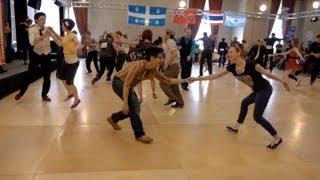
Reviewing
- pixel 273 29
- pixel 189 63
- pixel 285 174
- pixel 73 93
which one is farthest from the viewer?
pixel 273 29

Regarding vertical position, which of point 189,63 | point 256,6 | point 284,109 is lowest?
point 284,109

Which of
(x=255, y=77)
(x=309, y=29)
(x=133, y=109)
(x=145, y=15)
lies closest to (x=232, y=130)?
(x=255, y=77)

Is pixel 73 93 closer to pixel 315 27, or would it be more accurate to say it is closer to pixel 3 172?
pixel 3 172

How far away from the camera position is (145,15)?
1466cm

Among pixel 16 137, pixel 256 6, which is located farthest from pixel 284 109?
pixel 256 6

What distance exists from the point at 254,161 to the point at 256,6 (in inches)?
595

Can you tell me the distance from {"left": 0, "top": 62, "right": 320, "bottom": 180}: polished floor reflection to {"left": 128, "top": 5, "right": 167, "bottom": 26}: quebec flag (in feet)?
28.5

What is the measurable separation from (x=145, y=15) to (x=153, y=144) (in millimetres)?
11324

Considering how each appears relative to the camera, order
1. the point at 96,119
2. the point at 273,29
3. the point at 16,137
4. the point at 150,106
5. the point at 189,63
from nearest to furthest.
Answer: the point at 16,137, the point at 96,119, the point at 150,106, the point at 189,63, the point at 273,29

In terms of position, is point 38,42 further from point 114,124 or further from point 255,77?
point 255,77

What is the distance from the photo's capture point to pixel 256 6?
683 inches

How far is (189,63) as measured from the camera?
7.66 m

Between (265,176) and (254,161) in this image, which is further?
(254,161)

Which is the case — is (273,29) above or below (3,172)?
above
